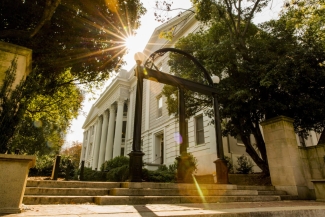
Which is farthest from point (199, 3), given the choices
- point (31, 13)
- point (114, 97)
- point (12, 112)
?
point (114, 97)

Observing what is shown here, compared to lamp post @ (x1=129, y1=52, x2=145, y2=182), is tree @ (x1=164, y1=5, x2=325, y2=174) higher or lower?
higher

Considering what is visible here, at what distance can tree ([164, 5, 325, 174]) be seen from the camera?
8195 mm

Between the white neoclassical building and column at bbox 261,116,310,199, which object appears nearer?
column at bbox 261,116,310,199

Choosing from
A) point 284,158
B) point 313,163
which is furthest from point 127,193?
point 313,163

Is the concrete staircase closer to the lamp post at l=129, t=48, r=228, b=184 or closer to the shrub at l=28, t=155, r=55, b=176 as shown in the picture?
the lamp post at l=129, t=48, r=228, b=184

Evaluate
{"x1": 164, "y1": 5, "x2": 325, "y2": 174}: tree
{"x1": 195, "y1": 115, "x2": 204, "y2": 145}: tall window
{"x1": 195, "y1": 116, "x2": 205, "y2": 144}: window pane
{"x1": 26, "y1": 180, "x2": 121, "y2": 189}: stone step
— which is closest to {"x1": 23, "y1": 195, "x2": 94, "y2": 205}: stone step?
{"x1": 26, "y1": 180, "x2": 121, "y2": 189}: stone step

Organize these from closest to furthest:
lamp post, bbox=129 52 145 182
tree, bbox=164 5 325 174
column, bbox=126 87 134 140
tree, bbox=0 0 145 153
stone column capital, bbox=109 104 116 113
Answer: lamp post, bbox=129 52 145 182 → tree, bbox=0 0 145 153 → tree, bbox=164 5 325 174 → column, bbox=126 87 134 140 → stone column capital, bbox=109 104 116 113

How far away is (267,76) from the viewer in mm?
8062

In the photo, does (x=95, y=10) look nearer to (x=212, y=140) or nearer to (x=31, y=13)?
(x=31, y=13)

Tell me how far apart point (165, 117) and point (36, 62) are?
1350 cm

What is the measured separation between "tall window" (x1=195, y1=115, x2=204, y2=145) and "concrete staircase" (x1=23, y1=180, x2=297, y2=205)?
982cm

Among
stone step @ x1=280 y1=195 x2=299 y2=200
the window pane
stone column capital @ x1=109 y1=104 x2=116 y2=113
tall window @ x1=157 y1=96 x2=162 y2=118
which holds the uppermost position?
stone column capital @ x1=109 y1=104 x2=116 y2=113

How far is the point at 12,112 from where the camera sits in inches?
159

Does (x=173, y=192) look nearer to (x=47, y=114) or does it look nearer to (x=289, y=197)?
(x=289, y=197)
